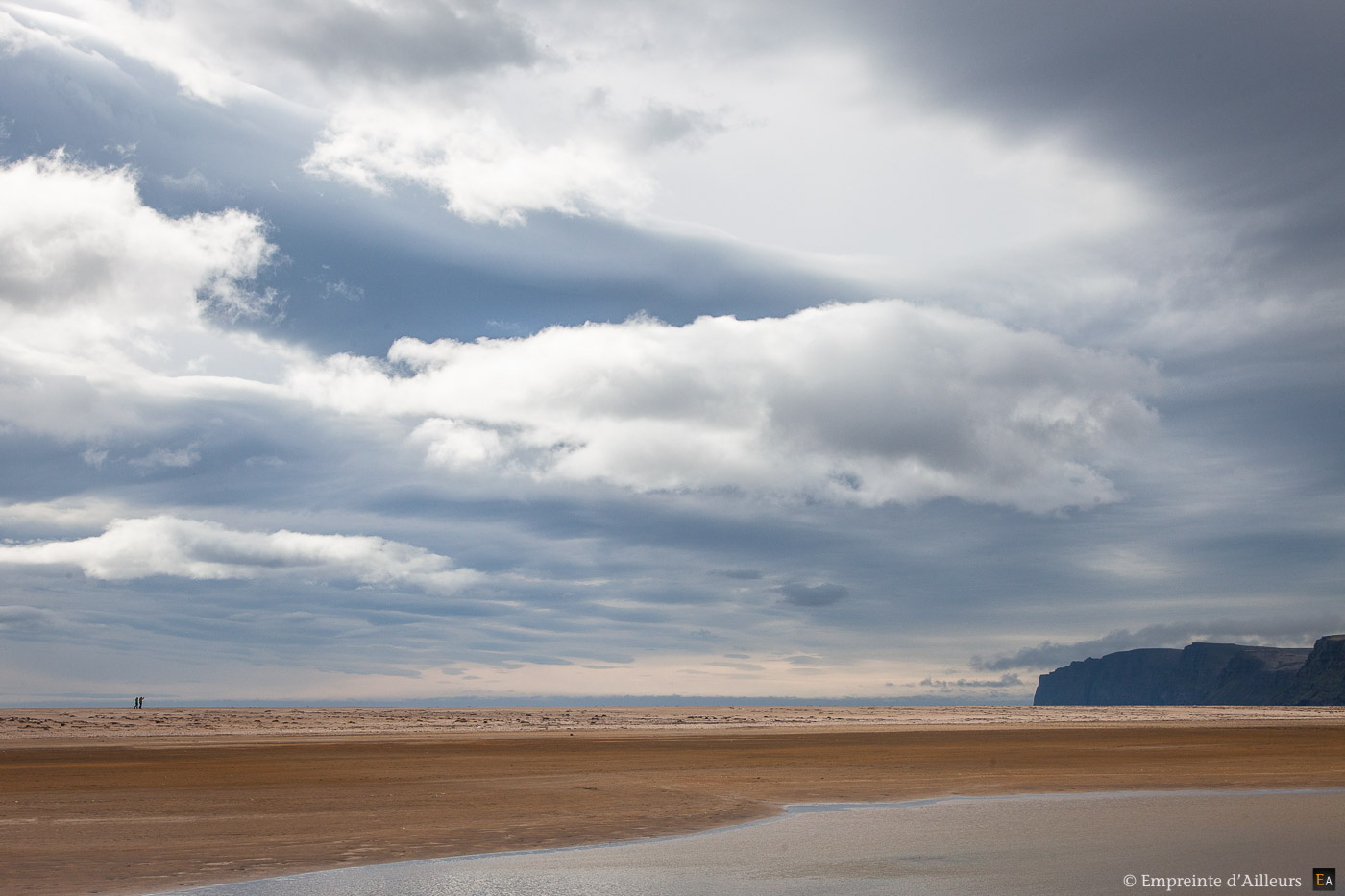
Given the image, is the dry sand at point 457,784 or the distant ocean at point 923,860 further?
the dry sand at point 457,784

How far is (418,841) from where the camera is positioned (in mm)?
19656

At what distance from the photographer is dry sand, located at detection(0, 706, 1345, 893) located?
18625 millimetres

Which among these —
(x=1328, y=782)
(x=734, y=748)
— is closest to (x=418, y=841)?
(x=1328, y=782)

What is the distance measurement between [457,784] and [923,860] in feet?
A: 61.9

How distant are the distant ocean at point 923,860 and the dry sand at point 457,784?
1849 mm

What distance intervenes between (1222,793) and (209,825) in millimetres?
27615

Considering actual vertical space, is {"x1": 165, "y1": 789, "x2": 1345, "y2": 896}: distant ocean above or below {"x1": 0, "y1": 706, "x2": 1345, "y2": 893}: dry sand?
above

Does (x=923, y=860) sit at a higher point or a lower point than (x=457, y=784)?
higher

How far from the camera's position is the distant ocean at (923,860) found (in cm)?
1469

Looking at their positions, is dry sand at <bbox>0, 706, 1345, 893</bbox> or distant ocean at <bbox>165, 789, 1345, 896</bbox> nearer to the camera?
distant ocean at <bbox>165, 789, 1345, 896</bbox>

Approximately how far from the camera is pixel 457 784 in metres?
31.1

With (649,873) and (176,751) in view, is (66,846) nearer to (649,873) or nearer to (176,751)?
(649,873)

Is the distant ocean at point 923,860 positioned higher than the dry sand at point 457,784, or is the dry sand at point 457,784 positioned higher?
the distant ocean at point 923,860

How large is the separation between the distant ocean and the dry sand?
1849 mm
